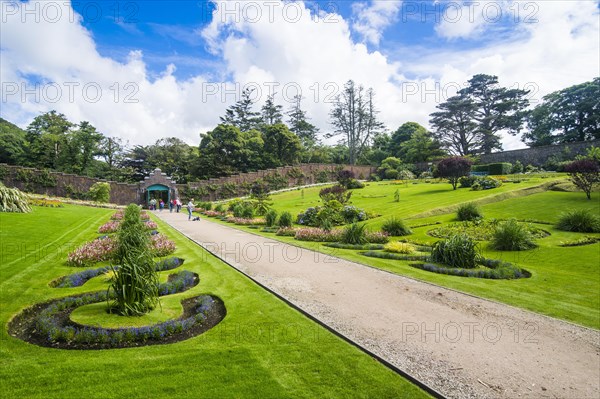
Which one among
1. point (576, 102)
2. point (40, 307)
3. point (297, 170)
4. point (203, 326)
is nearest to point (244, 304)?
point (203, 326)

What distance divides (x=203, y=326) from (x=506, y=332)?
15.0ft

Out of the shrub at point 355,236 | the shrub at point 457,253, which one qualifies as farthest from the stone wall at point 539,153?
the shrub at point 457,253

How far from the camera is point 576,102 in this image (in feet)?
137

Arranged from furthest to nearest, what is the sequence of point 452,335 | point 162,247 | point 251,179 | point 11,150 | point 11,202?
point 251,179 < point 11,150 < point 11,202 < point 162,247 < point 452,335

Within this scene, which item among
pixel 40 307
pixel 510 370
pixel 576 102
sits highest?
pixel 576 102

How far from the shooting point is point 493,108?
48.9 meters

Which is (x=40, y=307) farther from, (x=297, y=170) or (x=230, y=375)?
(x=297, y=170)

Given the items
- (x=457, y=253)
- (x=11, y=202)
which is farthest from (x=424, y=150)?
(x=11, y=202)

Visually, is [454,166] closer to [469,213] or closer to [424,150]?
[469,213]

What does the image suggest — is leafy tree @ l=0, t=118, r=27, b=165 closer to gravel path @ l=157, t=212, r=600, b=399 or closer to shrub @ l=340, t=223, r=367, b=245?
shrub @ l=340, t=223, r=367, b=245

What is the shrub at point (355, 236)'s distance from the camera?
12516 millimetres

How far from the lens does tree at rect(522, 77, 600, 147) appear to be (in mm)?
39969

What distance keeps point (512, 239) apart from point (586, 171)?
8.37 m

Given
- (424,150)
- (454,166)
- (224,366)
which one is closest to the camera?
(224,366)
